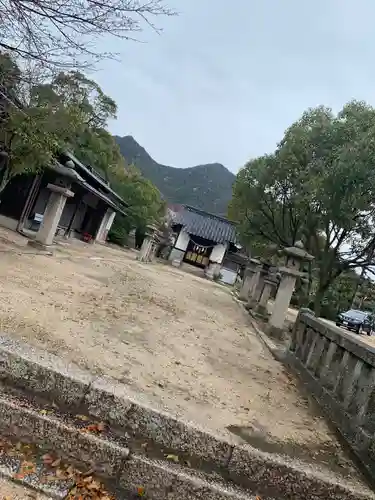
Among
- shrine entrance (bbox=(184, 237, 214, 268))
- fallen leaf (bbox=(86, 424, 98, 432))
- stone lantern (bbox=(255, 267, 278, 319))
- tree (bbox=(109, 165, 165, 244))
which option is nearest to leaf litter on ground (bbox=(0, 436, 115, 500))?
fallen leaf (bbox=(86, 424, 98, 432))

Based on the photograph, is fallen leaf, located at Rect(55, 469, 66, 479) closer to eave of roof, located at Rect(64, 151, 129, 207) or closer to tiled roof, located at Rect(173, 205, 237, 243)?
eave of roof, located at Rect(64, 151, 129, 207)

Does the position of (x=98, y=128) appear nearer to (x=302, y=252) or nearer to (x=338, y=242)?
(x=338, y=242)

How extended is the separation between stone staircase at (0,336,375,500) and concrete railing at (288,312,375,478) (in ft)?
1.76

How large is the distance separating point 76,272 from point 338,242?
8334mm

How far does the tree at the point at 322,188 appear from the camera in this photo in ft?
34.3

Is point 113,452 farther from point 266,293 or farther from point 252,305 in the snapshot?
point 252,305

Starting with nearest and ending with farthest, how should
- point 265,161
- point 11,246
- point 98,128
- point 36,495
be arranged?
point 36,495, point 11,246, point 265,161, point 98,128

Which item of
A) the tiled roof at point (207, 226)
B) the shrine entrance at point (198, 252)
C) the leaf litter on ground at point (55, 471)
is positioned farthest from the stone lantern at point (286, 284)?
the shrine entrance at point (198, 252)

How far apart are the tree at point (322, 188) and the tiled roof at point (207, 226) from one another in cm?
1679

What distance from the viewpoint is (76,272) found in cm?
957

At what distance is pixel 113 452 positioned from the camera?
252 cm

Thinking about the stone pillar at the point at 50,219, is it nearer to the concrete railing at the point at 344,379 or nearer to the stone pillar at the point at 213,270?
the concrete railing at the point at 344,379

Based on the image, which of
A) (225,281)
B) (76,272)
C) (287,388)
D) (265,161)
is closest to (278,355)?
(287,388)

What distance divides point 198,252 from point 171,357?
→ 3045cm
